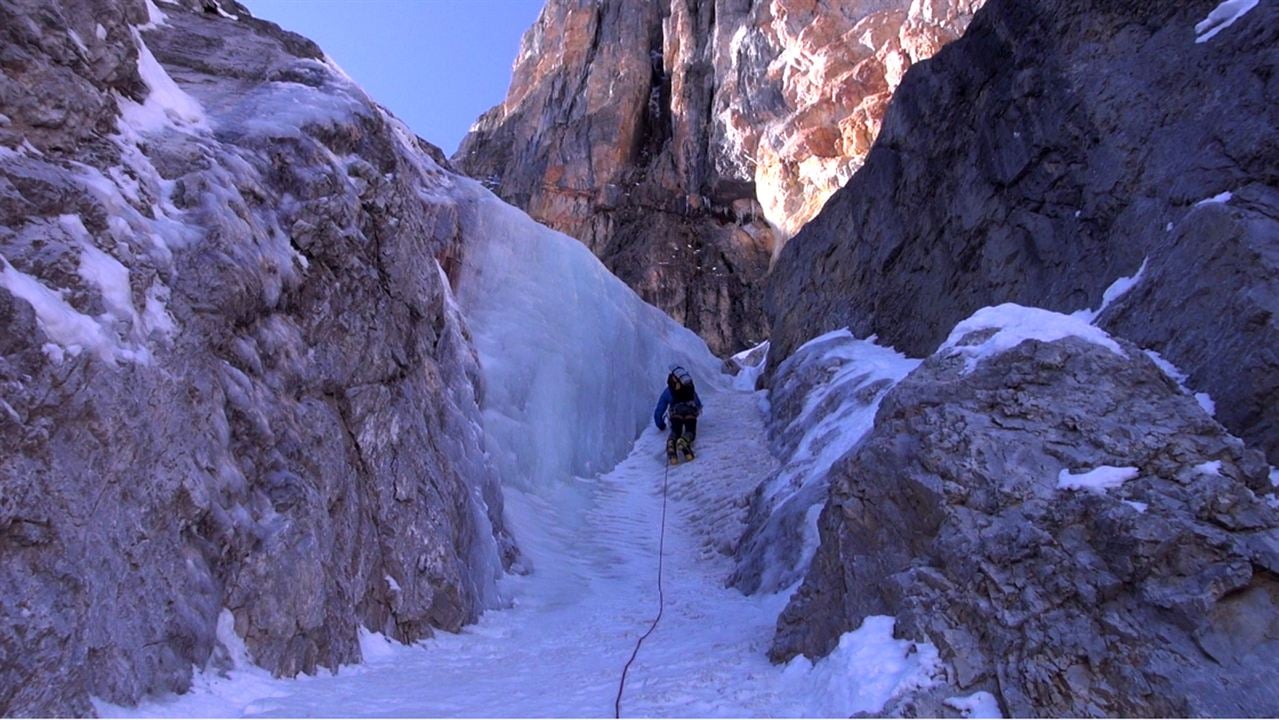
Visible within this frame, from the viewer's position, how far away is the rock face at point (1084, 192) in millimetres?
7098

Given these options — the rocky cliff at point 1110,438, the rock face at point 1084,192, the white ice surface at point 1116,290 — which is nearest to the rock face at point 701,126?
the rock face at point 1084,192

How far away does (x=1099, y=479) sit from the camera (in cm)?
537

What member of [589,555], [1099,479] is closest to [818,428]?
[589,555]

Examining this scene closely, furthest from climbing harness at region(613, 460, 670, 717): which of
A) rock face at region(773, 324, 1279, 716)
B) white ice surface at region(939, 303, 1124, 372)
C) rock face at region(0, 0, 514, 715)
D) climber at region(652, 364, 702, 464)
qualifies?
white ice surface at region(939, 303, 1124, 372)

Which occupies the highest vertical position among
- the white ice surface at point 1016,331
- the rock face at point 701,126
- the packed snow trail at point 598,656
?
the rock face at point 701,126

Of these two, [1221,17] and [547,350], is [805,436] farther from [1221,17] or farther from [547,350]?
[1221,17]

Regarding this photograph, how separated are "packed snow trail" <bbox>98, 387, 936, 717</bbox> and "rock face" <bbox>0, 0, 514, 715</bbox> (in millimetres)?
323

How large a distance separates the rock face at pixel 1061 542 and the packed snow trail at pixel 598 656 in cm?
44

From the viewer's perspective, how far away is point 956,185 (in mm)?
14664

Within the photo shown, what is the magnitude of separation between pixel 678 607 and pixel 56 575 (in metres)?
6.17

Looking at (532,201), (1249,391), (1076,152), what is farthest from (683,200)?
(1249,391)

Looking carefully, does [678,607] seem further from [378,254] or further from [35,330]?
[35,330]

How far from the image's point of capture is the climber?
1711cm

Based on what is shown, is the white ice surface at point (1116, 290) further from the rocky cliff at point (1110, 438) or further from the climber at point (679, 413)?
the climber at point (679, 413)
